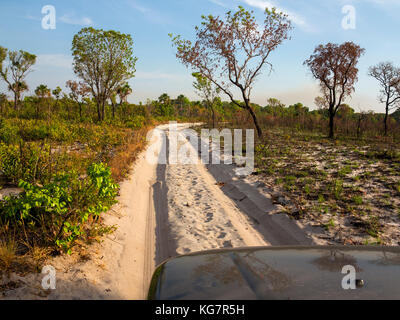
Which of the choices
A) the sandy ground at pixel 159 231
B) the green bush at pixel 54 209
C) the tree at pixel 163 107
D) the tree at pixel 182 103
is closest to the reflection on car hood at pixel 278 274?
the sandy ground at pixel 159 231

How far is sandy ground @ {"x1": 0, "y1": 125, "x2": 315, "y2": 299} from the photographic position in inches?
123

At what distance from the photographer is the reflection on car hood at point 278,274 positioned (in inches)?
55.5

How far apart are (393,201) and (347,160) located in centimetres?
449

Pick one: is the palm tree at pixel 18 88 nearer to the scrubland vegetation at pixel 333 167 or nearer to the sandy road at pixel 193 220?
the scrubland vegetation at pixel 333 167

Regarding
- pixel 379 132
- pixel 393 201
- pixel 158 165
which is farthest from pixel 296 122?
pixel 393 201

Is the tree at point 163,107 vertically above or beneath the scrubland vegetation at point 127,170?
above

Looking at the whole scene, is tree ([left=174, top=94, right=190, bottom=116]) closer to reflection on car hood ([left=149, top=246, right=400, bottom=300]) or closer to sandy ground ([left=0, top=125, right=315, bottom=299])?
sandy ground ([left=0, top=125, right=315, bottom=299])

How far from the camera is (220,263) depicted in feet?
6.03

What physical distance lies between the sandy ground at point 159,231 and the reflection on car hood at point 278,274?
1773 mm

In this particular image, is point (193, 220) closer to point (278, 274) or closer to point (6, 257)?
point (6, 257)

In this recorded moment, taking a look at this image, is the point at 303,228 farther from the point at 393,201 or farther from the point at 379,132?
the point at 379,132

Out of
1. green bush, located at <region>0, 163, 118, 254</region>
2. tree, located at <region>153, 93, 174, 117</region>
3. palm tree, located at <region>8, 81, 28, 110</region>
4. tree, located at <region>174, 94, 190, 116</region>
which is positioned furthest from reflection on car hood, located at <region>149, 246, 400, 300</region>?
tree, located at <region>174, 94, 190, 116</region>

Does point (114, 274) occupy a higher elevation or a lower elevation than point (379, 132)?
lower

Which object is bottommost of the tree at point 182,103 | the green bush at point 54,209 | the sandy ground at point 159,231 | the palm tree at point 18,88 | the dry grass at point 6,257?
the sandy ground at point 159,231
